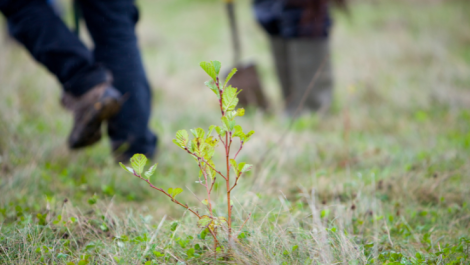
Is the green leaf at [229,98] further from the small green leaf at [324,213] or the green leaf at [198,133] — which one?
the small green leaf at [324,213]

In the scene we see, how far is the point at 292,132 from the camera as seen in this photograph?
239 cm

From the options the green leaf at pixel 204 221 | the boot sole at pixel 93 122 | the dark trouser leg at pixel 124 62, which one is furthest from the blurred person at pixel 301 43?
the green leaf at pixel 204 221

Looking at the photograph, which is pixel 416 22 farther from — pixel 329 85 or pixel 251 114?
pixel 251 114

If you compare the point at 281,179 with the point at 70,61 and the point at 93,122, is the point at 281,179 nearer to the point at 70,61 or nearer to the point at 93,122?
the point at 93,122

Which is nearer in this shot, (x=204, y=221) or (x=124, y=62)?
(x=204, y=221)

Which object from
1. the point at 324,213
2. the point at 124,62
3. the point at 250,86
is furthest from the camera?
the point at 250,86

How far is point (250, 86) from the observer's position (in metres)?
3.18

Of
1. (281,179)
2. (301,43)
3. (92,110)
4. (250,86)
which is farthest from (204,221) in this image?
(250,86)

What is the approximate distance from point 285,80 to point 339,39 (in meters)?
2.55

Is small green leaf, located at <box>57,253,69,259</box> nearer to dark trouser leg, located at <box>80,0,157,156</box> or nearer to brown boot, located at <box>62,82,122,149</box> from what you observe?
brown boot, located at <box>62,82,122,149</box>

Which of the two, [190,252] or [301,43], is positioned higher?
[301,43]

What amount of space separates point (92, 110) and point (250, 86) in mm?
1802

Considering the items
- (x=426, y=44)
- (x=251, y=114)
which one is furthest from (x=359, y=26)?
(x=251, y=114)

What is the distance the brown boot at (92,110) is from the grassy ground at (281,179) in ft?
0.58
